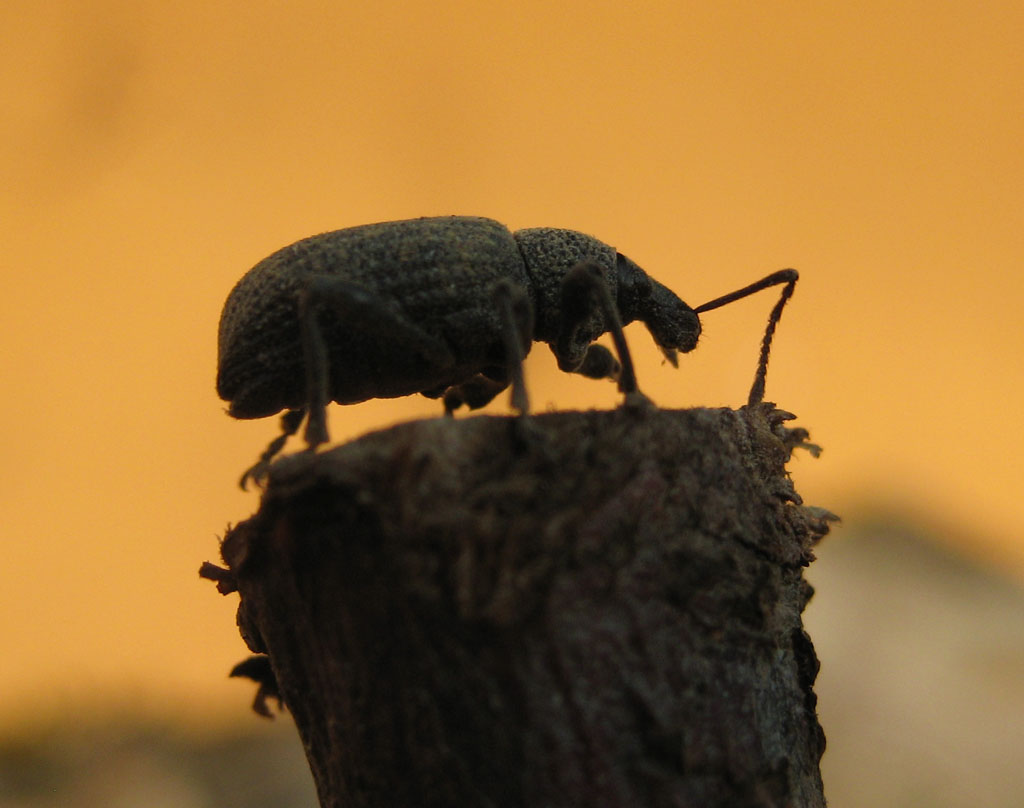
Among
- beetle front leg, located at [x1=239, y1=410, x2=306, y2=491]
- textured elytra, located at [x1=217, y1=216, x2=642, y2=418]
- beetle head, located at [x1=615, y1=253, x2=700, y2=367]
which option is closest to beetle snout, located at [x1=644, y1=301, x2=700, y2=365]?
beetle head, located at [x1=615, y1=253, x2=700, y2=367]

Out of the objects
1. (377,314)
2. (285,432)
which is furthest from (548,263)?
(285,432)

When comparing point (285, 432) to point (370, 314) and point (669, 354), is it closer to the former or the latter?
point (370, 314)

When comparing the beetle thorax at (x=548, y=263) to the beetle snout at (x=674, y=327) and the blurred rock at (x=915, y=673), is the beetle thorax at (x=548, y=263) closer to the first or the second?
the beetle snout at (x=674, y=327)

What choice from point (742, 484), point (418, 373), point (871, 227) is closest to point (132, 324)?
point (418, 373)

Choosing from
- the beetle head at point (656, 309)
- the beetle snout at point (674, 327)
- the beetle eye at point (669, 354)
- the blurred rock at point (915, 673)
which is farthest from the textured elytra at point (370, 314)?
the blurred rock at point (915, 673)

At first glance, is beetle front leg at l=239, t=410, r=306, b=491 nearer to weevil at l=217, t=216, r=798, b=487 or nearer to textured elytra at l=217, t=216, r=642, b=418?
weevil at l=217, t=216, r=798, b=487
